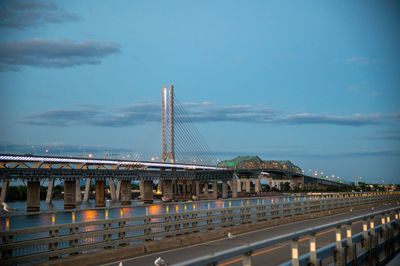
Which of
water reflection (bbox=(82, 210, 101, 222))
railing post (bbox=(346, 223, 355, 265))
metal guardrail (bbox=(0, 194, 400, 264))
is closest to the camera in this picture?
railing post (bbox=(346, 223, 355, 265))

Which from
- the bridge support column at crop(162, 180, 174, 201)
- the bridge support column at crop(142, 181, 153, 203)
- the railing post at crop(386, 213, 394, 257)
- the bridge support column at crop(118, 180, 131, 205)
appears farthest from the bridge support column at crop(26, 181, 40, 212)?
the railing post at crop(386, 213, 394, 257)

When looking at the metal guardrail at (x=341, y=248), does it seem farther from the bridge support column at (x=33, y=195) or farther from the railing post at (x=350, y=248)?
the bridge support column at (x=33, y=195)

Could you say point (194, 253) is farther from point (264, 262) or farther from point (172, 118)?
point (172, 118)

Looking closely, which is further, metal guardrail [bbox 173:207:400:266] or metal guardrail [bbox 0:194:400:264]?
metal guardrail [bbox 0:194:400:264]

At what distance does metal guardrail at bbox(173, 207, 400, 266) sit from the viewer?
5562mm

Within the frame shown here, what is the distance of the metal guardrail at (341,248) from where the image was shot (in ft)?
18.2

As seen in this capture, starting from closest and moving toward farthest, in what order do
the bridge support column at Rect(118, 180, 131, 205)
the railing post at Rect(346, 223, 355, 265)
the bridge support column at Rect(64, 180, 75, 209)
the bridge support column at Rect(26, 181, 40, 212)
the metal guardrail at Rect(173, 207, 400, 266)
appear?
1. the metal guardrail at Rect(173, 207, 400, 266)
2. the railing post at Rect(346, 223, 355, 265)
3. the bridge support column at Rect(26, 181, 40, 212)
4. the bridge support column at Rect(64, 180, 75, 209)
5. the bridge support column at Rect(118, 180, 131, 205)

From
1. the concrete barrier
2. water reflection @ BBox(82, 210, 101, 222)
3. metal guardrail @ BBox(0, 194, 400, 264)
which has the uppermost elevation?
metal guardrail @ BBox(0, 194, 400, 264)

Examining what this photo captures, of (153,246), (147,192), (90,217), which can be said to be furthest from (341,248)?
(147,192)

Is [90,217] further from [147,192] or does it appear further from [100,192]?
[147,192]

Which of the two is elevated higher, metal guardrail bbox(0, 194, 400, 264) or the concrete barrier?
metal guardrail bbox(0, 194, 400, 264)

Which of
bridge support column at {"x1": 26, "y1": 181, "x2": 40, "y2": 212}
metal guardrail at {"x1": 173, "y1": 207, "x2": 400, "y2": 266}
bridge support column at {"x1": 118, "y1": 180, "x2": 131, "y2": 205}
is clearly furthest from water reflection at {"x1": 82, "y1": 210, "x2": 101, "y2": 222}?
bridge support column at {"x1": 118, "y1": 180, "x2": 131, "y2": 205}

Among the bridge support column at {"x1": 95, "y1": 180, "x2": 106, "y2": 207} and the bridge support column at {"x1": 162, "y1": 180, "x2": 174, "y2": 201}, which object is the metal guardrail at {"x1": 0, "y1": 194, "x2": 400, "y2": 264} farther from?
the bridge support column at {"x1": 162, "y1": 180, "x2": 174, "y2": 201}

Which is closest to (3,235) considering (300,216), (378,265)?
(378,265)
